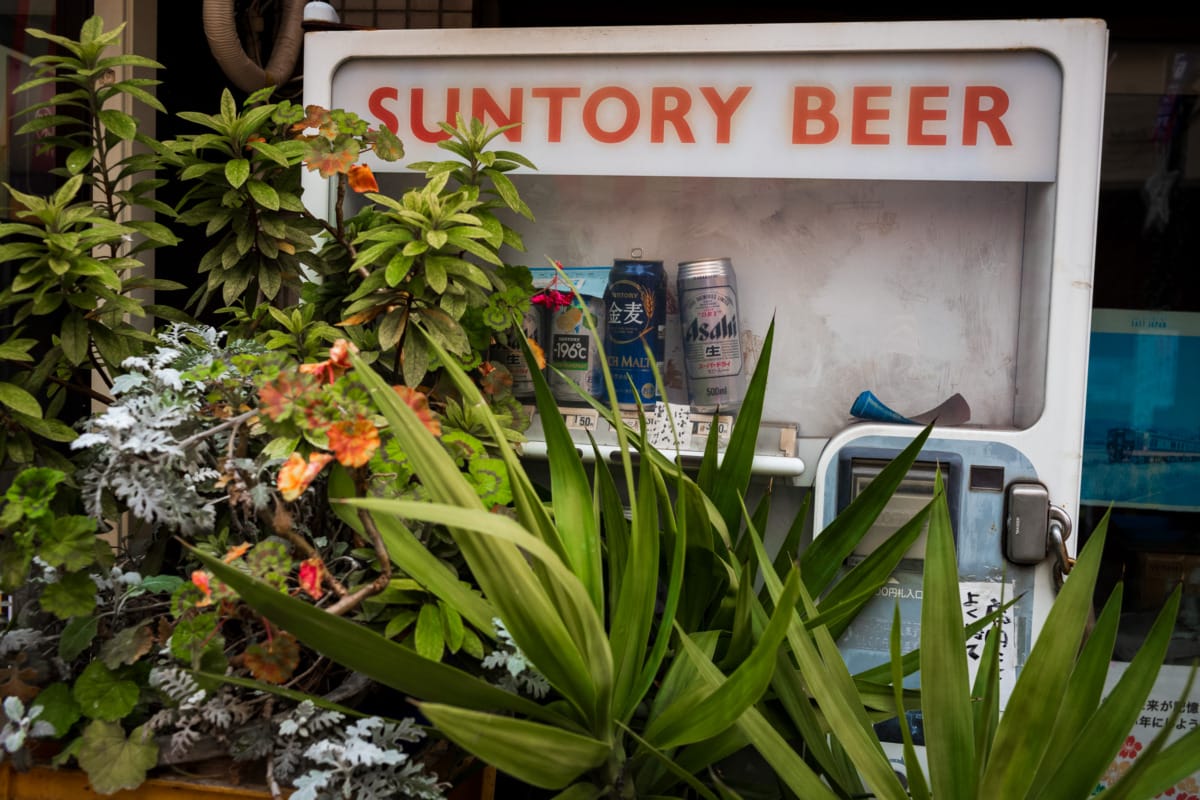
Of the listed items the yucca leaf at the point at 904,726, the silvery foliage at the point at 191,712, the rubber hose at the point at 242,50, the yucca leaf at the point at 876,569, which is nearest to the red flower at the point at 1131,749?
the yucca leaf at the point at 876,569

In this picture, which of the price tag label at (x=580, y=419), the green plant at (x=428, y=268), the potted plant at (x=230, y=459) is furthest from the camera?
the price tag label at (x=580, y=419)

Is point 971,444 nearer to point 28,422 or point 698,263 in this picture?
point 698,263

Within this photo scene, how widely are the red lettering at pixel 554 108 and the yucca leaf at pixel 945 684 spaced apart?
1059mm

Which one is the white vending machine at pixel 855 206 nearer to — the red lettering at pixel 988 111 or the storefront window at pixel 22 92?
the red lettering at pixel 988 111

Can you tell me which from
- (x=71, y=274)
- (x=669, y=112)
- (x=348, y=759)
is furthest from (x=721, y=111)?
(x=348, y=759)

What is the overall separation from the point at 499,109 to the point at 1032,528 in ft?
4.32

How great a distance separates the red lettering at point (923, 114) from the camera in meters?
1.82

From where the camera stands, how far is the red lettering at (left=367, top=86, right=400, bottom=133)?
1.97 meters

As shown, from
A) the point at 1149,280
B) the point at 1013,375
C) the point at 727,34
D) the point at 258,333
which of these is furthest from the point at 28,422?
the point at 1149,280

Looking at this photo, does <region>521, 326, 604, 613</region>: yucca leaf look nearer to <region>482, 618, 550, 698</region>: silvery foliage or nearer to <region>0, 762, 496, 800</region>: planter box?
<region>482, 618, 550, 698</region>: silvery foliage

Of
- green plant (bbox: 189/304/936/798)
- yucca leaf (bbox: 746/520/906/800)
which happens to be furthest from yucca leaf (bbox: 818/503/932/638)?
yucca leaf (bbox: 746/520/906/800)

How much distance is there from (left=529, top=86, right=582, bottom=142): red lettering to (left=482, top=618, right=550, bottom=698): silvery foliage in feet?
3.31

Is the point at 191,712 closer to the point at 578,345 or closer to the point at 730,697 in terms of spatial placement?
the point at 730,697

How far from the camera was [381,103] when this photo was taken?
1.98 meters
